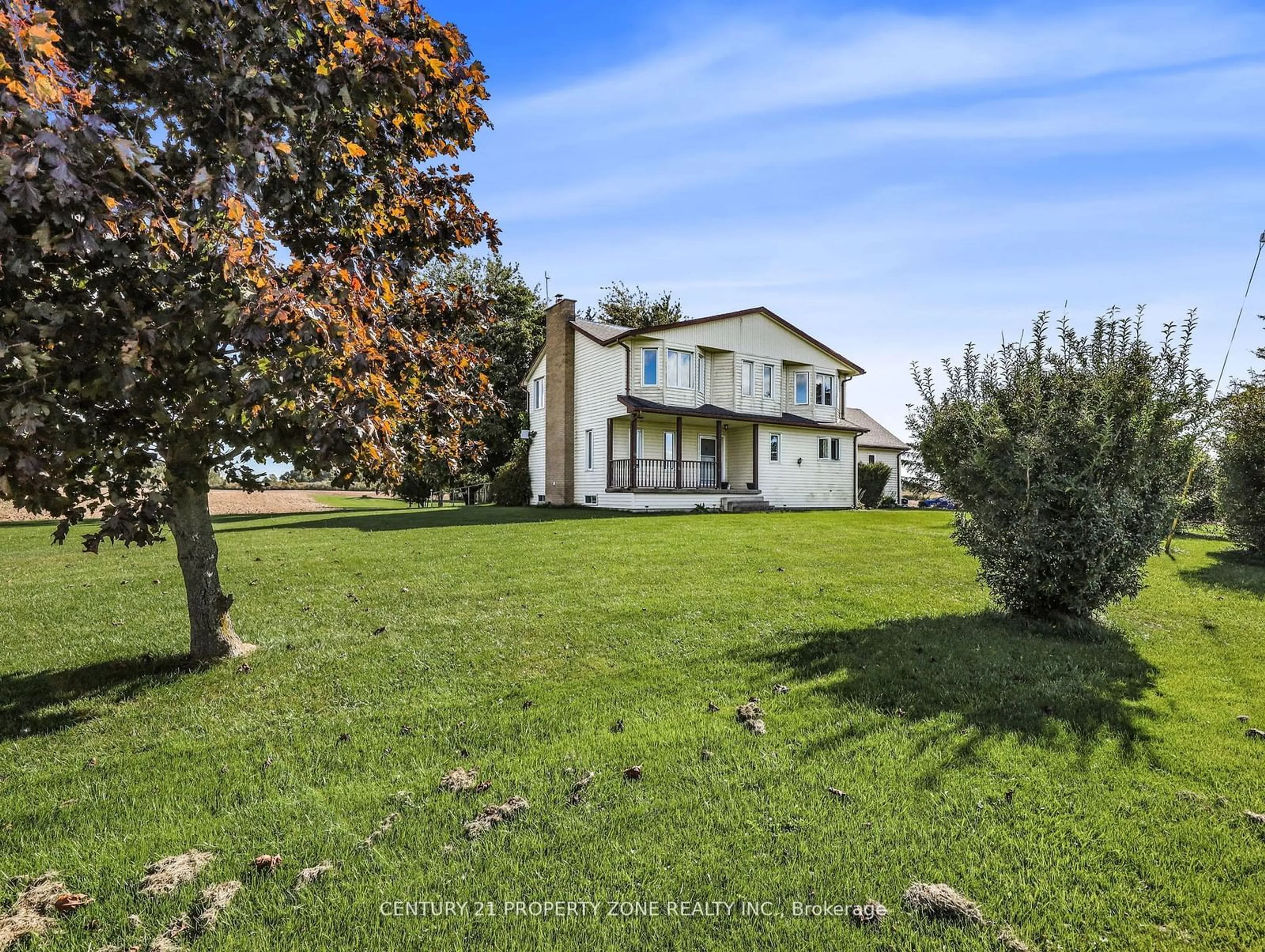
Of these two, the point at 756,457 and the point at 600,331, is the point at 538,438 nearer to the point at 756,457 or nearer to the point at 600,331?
the point at 600,331

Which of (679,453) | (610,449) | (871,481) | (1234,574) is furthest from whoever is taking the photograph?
(871,481)

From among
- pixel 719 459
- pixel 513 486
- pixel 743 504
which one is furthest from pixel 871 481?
pixel 513 486

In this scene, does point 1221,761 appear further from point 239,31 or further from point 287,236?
point 239,31

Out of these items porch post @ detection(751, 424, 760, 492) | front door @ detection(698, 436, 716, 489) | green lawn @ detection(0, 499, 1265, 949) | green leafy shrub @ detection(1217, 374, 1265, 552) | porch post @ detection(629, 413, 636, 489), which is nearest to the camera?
green lawn @ detection(0, 499, 1265, 949)

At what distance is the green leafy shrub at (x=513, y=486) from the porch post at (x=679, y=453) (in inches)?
296

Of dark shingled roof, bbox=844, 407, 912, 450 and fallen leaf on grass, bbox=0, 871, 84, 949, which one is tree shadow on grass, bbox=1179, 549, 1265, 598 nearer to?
fallen leaf on grass, bbox=0, 871, 84, 949

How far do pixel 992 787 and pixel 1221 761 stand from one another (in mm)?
1526

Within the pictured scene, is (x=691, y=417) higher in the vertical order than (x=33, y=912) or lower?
higher

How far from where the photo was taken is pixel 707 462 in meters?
26.1

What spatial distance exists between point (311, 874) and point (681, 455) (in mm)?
22568

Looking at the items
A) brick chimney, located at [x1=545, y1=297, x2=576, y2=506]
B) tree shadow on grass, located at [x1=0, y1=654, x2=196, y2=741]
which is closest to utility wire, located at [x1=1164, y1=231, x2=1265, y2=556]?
tree shadow on grass, located at [x1=0, y1=654, x2=196, y2=741]

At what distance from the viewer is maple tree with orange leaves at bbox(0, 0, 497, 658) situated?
2.76m

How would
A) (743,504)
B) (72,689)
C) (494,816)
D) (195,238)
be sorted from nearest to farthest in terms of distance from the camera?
1. (494,816)
2. (195,238)
3. (72,689)
4. (743,504)

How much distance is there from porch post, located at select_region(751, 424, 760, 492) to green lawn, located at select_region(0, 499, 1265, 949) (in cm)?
1798
